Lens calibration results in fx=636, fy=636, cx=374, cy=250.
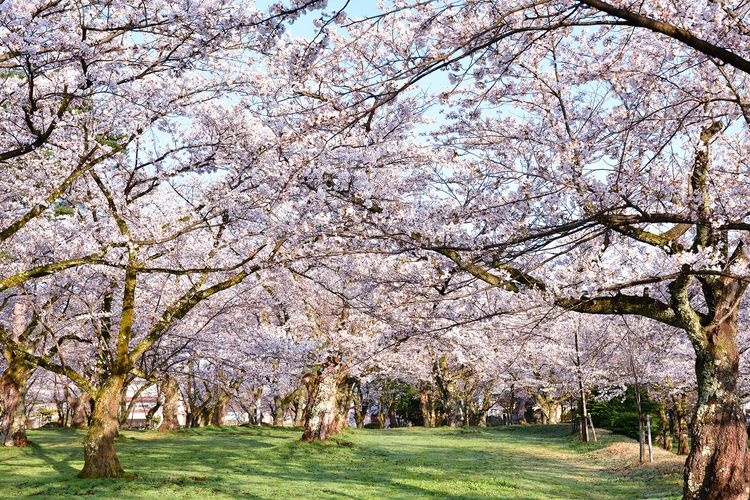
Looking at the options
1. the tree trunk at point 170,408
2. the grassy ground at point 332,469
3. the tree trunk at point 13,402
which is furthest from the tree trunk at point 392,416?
the tree trunk at point 13,402

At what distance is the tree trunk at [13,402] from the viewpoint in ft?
67.9

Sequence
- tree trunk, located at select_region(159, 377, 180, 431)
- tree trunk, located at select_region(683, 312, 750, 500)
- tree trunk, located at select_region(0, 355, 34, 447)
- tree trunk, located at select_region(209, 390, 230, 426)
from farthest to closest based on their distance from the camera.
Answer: tree trunk, located at select_region(209, 390, 230, 426), tree trunk, located at select_region(159, 377, 180, 431), tree trunk, located at select_region(0, 355, 34, 447), tree trunk, located at select_region(683, 312, 750, 500)

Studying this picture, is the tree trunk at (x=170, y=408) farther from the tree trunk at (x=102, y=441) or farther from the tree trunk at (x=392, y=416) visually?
the tree trunk at (x=392, y=416)

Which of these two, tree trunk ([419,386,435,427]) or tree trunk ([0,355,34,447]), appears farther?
tree trunk ([419,386,435,427])

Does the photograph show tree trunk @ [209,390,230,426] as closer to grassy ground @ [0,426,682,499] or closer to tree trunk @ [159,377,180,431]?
tree trunk @ [159,377,180,431]

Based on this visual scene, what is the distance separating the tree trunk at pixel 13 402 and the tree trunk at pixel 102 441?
7.72 metres

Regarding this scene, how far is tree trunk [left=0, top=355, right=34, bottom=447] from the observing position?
2069cm

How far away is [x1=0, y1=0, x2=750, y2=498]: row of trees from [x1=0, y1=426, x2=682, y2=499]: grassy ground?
2179 millimetres

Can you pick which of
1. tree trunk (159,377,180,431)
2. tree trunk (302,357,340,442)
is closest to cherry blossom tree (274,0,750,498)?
tree trunk (302,357,340,442)

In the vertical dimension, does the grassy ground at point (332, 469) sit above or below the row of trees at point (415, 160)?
below

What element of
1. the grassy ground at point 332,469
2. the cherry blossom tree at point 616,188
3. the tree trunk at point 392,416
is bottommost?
the grassy ground at point 332,469

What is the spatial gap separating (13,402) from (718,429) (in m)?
20.5

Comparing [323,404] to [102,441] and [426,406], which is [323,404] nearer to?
[102,441]

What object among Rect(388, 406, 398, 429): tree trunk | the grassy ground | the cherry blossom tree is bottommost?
the grassy ground
